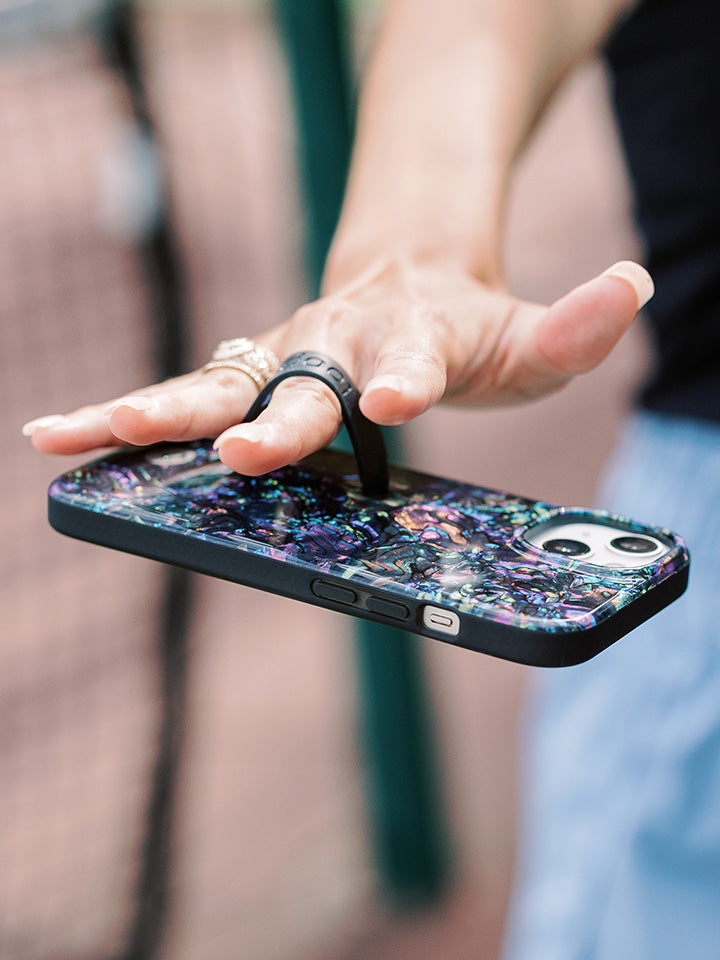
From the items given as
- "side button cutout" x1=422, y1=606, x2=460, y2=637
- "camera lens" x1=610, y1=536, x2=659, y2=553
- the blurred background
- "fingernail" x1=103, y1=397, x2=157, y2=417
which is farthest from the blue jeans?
the blurred background

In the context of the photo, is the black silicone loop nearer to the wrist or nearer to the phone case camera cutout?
the phone case camera cutout

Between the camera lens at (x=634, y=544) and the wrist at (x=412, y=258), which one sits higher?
the wrist at (x=412, y=258)

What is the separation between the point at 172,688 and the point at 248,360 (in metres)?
0.83

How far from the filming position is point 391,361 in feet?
1.69

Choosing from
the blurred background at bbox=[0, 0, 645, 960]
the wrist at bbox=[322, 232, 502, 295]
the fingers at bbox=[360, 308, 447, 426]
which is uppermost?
the wrist at bbox=[322, 232, 502, 295]

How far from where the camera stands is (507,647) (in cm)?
47

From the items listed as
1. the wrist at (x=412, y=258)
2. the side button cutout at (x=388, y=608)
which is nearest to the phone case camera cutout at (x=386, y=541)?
the side button cutout at (x=388, y=608)

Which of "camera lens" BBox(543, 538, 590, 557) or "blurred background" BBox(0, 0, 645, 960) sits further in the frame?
"blurred background" BBox(0, 0, 645, 960)

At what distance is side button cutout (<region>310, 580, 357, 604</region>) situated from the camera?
507mm

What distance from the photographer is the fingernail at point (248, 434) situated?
0.47 metres

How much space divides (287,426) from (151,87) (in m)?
0.79

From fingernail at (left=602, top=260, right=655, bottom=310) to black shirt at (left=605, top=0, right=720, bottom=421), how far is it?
25cm

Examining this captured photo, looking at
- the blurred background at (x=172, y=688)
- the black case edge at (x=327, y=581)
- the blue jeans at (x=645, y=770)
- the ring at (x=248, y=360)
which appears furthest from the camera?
the blurred background at (x=172, y=688)

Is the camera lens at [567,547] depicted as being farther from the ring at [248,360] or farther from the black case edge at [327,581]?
the ring at [248,360]
